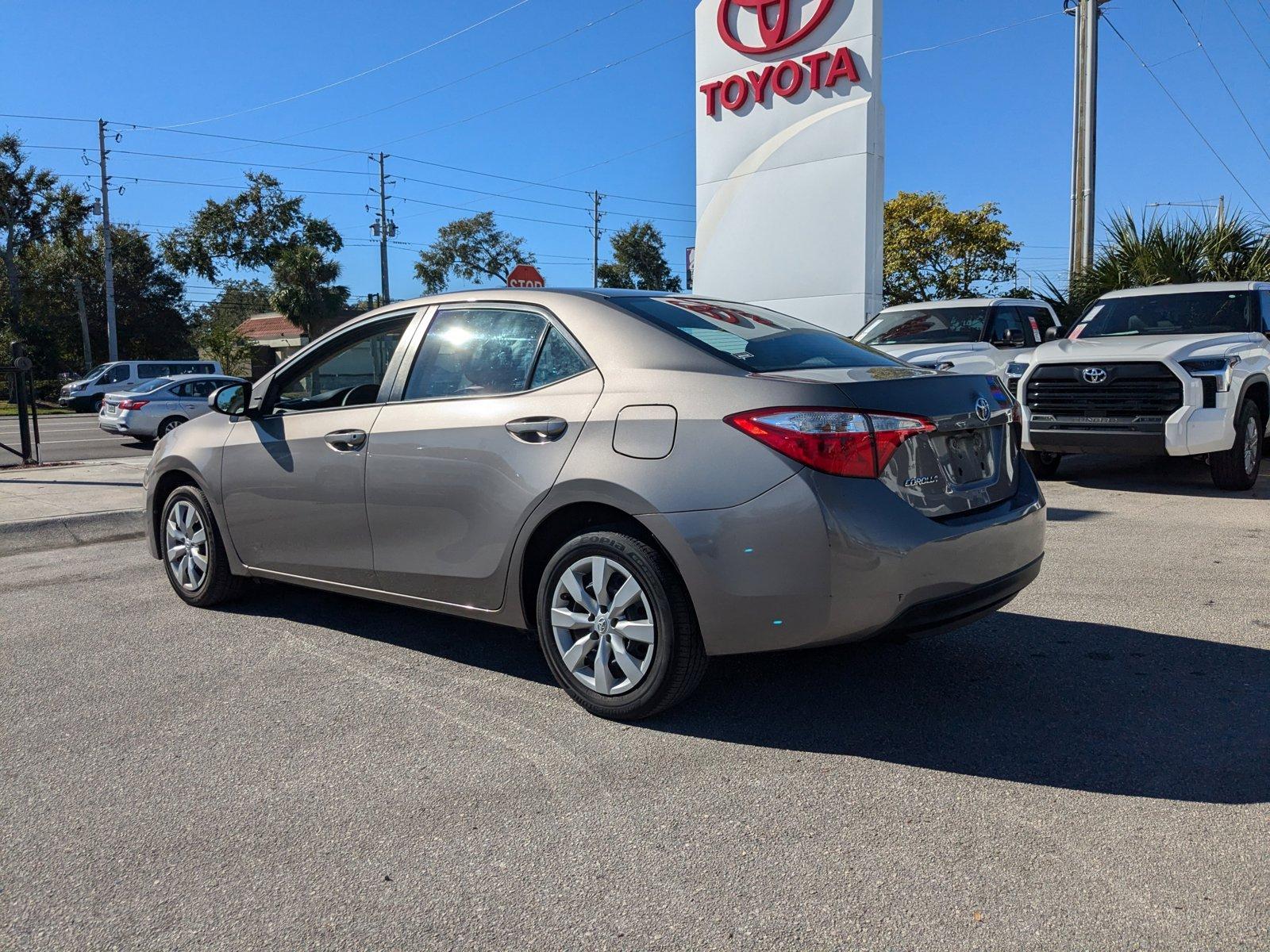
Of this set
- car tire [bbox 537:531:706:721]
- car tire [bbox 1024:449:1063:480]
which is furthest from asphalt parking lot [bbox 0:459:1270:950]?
car tire [bbox 1024:449:1063:480]

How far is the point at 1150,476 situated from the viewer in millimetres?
10477

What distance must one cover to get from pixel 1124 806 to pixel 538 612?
2.07 metres

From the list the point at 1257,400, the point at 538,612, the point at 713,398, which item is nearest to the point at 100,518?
the point at 538,612

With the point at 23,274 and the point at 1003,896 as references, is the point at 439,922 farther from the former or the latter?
the point at 23,274

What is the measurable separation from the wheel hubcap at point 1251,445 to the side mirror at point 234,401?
27.1 feet

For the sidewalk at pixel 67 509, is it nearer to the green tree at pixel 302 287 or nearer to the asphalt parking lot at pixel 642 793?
the asphalt parking lot at pixel 642 793

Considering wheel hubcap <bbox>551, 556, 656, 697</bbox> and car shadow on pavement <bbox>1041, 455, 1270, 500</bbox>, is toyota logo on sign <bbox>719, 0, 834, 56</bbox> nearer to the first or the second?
car shadow on pavement <bbox>1041, 455, 1270, 500</bbox>

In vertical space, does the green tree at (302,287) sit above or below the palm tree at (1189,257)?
above

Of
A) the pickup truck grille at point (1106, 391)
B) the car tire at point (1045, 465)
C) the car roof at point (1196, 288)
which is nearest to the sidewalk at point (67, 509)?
the pickup truck grille at point (1106, 391)

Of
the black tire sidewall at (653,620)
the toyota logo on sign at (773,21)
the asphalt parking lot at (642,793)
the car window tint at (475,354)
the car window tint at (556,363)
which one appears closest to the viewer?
the asphalt parking lot at (642,793)

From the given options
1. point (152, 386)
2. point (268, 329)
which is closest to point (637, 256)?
point (268, 329)

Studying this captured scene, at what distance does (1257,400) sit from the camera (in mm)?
9438

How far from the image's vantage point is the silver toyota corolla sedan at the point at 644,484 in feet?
11.0

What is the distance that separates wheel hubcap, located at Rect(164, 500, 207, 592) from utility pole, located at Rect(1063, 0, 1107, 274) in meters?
17.1
